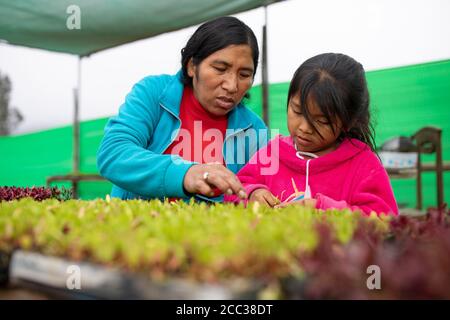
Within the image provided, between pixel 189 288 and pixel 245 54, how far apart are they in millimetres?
1748

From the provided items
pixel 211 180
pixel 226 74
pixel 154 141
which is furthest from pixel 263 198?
pixel 154 141

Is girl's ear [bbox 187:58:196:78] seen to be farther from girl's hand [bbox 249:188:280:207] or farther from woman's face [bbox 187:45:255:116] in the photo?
girl's hand [bbox 249:188:280:207]

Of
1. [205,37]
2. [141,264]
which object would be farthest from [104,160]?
[141,264]

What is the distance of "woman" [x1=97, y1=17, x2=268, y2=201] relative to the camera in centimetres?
194

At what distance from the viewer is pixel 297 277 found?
0.75 meters

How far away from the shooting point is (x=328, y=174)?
7.40 ft

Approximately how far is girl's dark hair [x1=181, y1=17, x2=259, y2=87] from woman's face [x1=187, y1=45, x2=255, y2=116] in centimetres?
3

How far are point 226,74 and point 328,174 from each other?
0.69 metres

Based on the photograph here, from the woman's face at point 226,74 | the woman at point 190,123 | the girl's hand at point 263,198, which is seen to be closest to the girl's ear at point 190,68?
the woman at point 190,123

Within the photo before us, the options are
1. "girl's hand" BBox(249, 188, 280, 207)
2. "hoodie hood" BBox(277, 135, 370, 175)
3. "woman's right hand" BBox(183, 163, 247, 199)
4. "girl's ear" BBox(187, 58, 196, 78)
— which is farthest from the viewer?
"girl's ear" BBox(187, 58, 196, 78)

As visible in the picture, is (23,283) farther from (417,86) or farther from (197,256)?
(417,86)

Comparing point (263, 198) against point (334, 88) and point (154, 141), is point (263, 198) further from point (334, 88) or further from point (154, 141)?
point (154, 141)

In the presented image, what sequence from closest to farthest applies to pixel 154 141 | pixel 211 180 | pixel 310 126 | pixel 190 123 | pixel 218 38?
pixel 211 180 → pixel 310 126 → pixel 218 38 → pixel 154 141 → pixel 190 123

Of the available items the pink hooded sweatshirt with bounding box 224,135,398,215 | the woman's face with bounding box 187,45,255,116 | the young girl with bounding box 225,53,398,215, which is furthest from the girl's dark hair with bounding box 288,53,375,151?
the woman's face with bounding box 187,45,255,116
